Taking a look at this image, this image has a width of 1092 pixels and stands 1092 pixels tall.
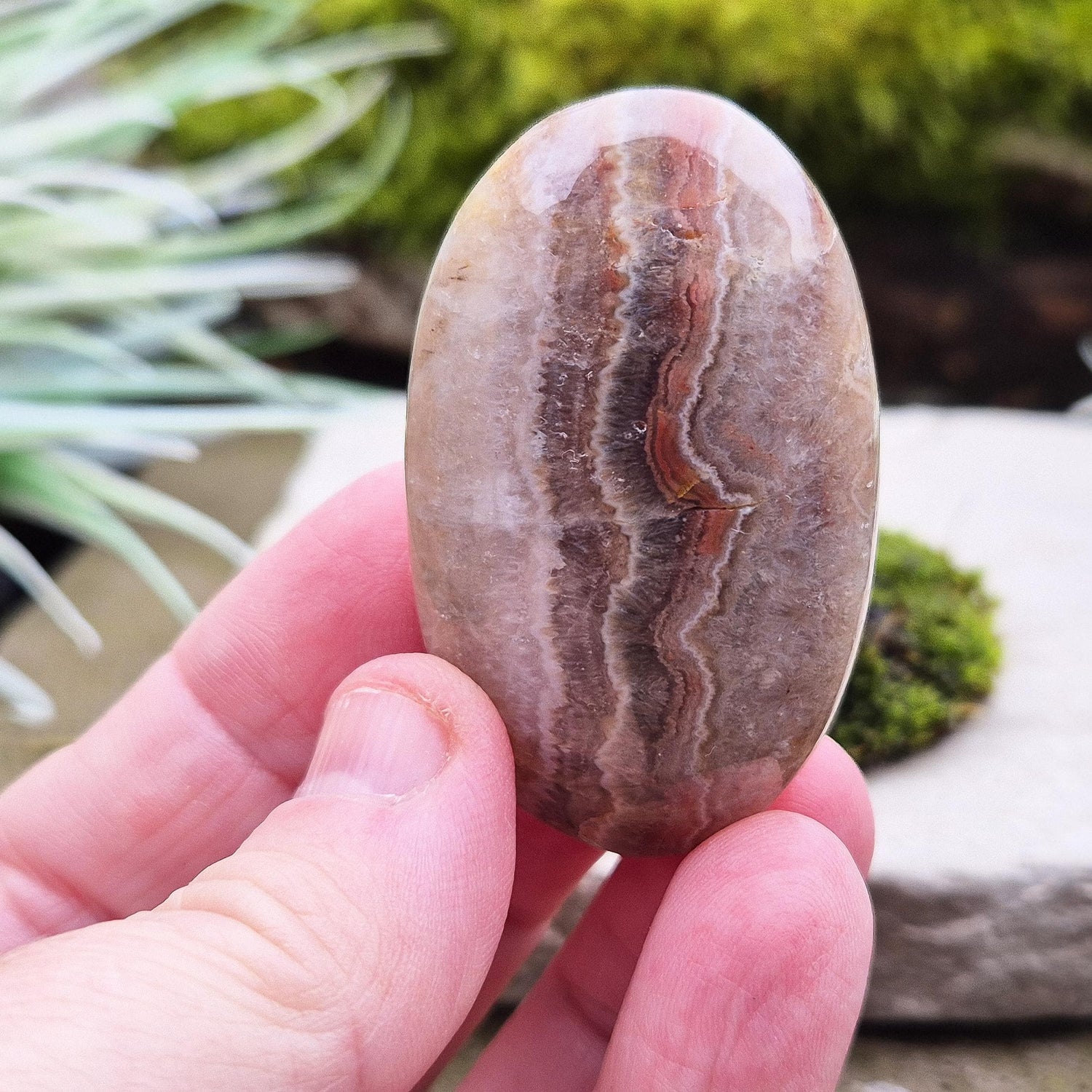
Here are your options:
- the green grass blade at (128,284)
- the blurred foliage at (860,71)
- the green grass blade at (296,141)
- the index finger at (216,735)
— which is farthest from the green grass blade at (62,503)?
the blurred foliage at (860,71)

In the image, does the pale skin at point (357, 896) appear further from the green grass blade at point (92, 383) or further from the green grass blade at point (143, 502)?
the green grass blade at point (92, 383)

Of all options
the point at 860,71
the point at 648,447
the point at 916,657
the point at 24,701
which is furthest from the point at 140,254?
the point at 648,447

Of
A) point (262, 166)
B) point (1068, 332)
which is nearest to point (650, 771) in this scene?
point (262, 166)

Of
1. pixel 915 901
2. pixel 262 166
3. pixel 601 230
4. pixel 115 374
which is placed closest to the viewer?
pixel 601 230

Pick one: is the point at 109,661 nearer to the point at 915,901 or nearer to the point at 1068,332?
the point at 915,901

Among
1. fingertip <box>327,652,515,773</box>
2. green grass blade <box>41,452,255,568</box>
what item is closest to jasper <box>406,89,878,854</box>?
fingertip <box>327,652,515,773</box>

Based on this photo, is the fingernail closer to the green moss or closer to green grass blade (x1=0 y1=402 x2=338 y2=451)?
the green moss

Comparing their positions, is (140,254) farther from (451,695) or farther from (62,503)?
(451,695)
